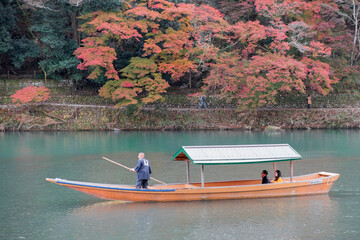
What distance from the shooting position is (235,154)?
1775 centimetres

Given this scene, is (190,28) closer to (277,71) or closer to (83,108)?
(277,71)

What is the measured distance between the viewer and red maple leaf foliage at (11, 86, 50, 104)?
41725mm

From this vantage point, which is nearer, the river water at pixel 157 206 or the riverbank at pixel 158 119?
the river water at pixel 157 206

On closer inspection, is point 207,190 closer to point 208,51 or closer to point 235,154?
point 235,154

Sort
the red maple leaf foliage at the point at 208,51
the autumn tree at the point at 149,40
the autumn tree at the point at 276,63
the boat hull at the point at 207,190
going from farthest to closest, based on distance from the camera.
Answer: the autumn tree at the point at 149,40
the red maple leaf foliage at the point at 208,51
the autumn tree at the point at 276,63
the boat hull at the point at 207,190

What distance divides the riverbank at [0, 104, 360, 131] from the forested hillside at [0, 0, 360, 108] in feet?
6.54

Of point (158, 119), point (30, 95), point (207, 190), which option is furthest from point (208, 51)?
point (207, 190)

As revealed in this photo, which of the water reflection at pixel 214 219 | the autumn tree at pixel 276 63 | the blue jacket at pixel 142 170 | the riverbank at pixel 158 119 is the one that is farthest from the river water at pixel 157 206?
the riverbank at pixel 158 119

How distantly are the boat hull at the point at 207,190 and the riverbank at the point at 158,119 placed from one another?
24.3 metres

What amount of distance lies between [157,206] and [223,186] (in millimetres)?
2683

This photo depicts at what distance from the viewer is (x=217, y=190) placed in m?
17.0

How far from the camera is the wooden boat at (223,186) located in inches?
653

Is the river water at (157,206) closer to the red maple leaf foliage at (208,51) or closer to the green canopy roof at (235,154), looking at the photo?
the green canopy roof at (235,154)

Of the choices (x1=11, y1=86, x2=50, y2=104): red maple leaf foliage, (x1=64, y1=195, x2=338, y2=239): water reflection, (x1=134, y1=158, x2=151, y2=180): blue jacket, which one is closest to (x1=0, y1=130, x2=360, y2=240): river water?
(x1=64, y1=195, x2=338, y2=239): water reflection
